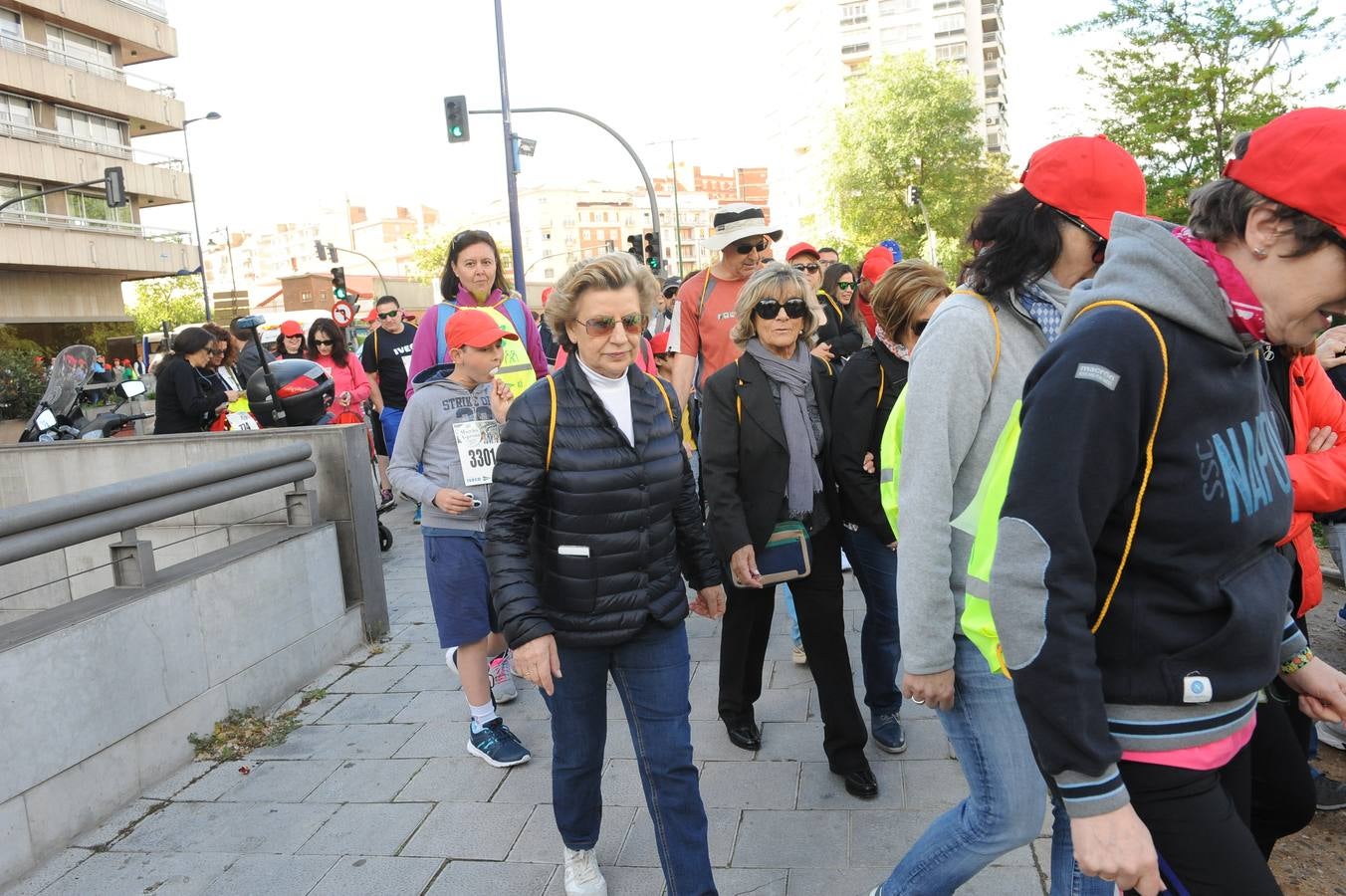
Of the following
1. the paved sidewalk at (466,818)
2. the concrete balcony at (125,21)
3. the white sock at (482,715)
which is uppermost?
the concrete balcony at (125,21)

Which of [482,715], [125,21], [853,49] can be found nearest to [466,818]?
[482,715]

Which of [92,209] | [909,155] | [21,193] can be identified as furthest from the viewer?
[909,155]

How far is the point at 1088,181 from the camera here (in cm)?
218

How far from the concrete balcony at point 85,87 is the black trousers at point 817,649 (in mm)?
45971

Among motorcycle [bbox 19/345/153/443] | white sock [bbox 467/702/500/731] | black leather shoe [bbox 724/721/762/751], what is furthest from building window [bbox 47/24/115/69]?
black leather shoe [bbox 724/721/762/751]

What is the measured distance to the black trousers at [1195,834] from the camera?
1705 mm

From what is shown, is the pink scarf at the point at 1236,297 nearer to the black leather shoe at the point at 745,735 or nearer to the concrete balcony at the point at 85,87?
the black leather shoe at the point at 745,735

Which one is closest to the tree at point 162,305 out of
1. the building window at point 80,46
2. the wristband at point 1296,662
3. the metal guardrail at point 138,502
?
the building window at point 80,46

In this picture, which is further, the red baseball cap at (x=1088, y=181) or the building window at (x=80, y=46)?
the building window at (x=80, y=46)

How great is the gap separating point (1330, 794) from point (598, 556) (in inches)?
109

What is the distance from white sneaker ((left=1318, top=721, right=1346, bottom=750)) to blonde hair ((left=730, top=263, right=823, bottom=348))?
2599mm

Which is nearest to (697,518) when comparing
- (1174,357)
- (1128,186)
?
(1128,186)

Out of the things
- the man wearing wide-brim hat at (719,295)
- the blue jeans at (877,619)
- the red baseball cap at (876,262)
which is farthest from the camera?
the red baseball cap at (876,262)

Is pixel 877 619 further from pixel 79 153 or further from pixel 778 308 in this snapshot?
pixel 79 153
